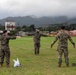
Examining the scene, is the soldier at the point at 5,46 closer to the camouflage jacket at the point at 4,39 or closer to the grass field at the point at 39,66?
the camouflage jacket at the point at 4,39

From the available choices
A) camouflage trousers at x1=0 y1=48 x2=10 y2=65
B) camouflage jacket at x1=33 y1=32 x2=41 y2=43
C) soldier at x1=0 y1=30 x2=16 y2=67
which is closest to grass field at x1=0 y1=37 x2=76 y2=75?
camouflage trousers at x1=0 y1=48 x2=10 y2=65

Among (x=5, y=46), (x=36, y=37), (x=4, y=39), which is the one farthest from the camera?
(x=36, y=37)

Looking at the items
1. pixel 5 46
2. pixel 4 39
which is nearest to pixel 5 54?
pixel 5 46

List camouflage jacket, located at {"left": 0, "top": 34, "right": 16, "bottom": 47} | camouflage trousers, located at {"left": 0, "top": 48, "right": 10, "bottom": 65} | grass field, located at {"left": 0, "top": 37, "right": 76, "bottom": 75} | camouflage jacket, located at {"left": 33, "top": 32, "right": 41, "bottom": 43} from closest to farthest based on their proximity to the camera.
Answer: grass field, located at {"left": 0, "top": 37, "right": 76, "bottom": 75}
camouflage jacket, located at {"left": 0, "top": 34, "right": 16, "bottom": 47}
camouflage trousers, located at {"left": 0, "top": 48, "right": 10, "bottom": 65}
camouflage jacket, located at {"left": 33, "top": 32, "right": 41, "bottom": 43}

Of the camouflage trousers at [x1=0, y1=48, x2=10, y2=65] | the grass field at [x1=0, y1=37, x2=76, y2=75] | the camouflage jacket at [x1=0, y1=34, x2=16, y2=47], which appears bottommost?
the grass field at [x1=0, y1=37, x2=76, y2=75]

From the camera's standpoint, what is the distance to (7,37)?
16.4 meters

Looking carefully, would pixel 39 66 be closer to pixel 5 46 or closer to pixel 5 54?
pixel 5 54

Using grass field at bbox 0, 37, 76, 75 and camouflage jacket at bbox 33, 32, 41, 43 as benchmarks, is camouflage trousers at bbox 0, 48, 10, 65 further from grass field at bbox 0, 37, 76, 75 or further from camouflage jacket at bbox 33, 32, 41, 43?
camouflage jacket at bbox 33, 32, 41, 43

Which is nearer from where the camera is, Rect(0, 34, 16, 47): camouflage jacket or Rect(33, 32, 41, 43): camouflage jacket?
Rect(0, 34, 16, 47): camouflage jacket

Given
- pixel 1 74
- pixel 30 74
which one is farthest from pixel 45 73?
pixel 1 74

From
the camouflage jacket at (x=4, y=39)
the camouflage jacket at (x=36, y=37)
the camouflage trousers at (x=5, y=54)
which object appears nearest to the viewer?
the camouflage jacket at (x=4, y=39)

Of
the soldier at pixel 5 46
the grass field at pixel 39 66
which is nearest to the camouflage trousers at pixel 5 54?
the soldier at pixel 5 46

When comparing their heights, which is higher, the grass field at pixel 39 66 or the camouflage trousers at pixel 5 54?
the camouflage trousers at pixel 5 54

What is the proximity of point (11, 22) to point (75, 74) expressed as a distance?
107616 millimetres
